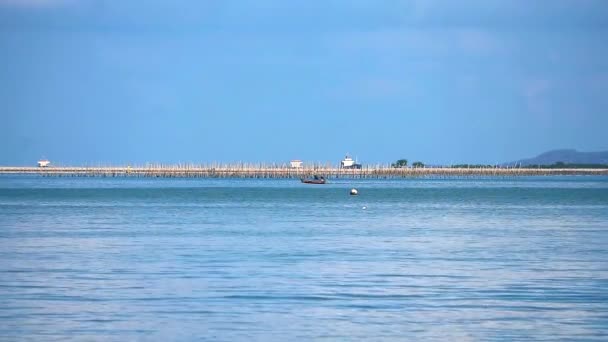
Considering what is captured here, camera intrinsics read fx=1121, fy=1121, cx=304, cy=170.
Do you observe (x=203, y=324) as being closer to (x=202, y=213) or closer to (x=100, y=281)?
(x=100, y=281)

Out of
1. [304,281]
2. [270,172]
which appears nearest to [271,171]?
[270,172]

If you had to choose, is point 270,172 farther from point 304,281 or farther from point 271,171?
point 304,281

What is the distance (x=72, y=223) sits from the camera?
4269cm

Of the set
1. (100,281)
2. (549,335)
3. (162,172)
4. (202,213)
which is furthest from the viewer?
(162,172)

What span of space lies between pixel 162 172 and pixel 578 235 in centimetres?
12376

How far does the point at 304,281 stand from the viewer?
2205 centimetres

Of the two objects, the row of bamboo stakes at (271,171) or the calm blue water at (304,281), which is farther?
the row of bamboo stakes at (271,171)

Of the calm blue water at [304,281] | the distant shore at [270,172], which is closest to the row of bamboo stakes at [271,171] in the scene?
the distant shore at [270,172]

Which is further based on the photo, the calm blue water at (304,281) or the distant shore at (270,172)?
the distant shore at (270,172)

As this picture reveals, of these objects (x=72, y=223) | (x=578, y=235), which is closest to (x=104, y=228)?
(x=72, y=223)

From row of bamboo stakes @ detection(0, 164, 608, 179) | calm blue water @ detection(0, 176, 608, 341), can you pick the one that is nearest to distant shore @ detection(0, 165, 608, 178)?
row of bamboo stakes @ detection(0, 164, 608, 179)

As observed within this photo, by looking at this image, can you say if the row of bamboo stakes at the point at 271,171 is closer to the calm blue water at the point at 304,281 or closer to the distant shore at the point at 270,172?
the distant shore at the point at 270,172

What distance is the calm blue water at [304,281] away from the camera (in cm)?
1662

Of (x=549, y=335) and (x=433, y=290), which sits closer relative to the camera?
(x=549, y=335)
